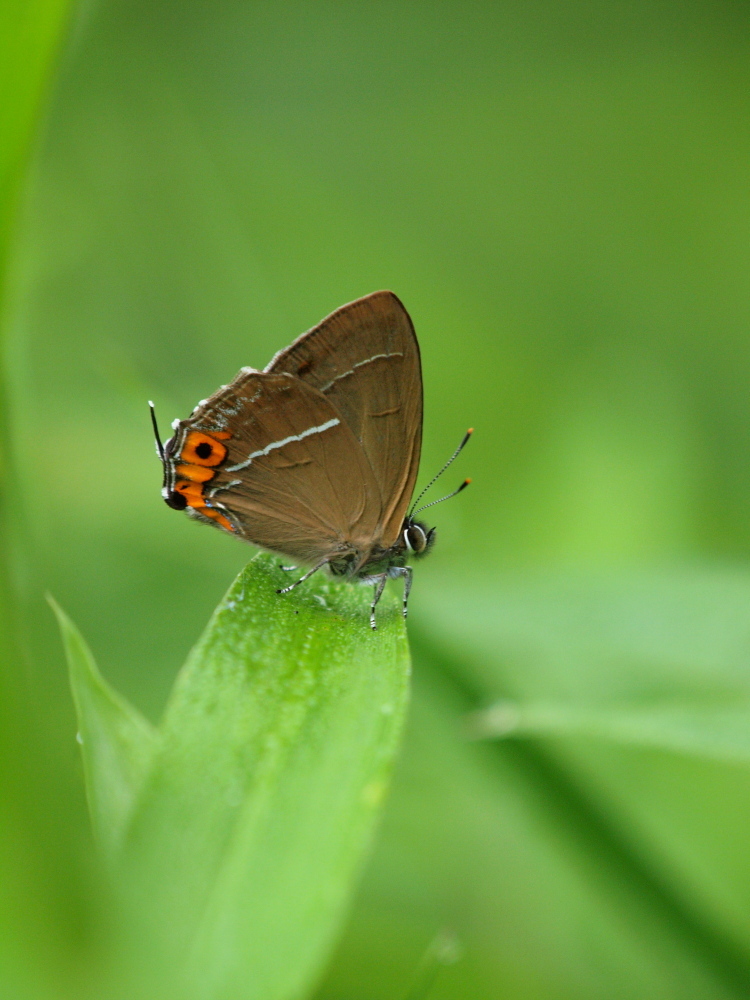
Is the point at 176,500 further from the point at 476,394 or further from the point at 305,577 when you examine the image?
the point at 476,394

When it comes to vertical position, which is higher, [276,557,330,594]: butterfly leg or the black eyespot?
the black eyespot

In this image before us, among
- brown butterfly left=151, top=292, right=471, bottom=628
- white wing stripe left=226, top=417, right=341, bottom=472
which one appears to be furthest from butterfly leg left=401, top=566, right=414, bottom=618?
white wing stripe left=226, top=417, right=341, bottom=472

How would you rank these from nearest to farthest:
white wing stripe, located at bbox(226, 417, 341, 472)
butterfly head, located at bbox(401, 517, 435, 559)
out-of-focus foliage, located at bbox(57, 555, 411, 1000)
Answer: out-of-focus foliage, located at bbox(57, 555, 411, 1000)
white wing stripe, located at bbox(226, 417, 341, 472)
butterfly head, located at bbox(401, 517, 435, 559)

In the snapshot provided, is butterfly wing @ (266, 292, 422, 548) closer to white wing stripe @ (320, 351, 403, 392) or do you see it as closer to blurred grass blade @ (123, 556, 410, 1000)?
white wing stripe @ (320, 351, 403, 392)

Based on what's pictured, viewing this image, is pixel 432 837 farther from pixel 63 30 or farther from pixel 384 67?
pixel 384 67

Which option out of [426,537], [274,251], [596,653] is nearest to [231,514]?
[426,537]

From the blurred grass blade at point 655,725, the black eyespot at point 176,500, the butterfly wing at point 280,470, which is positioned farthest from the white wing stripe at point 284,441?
the blurred grass blade at point 655,725

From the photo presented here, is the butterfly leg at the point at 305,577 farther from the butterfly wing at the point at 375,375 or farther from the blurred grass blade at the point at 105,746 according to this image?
the blurred grass blade at the point at 105,746
